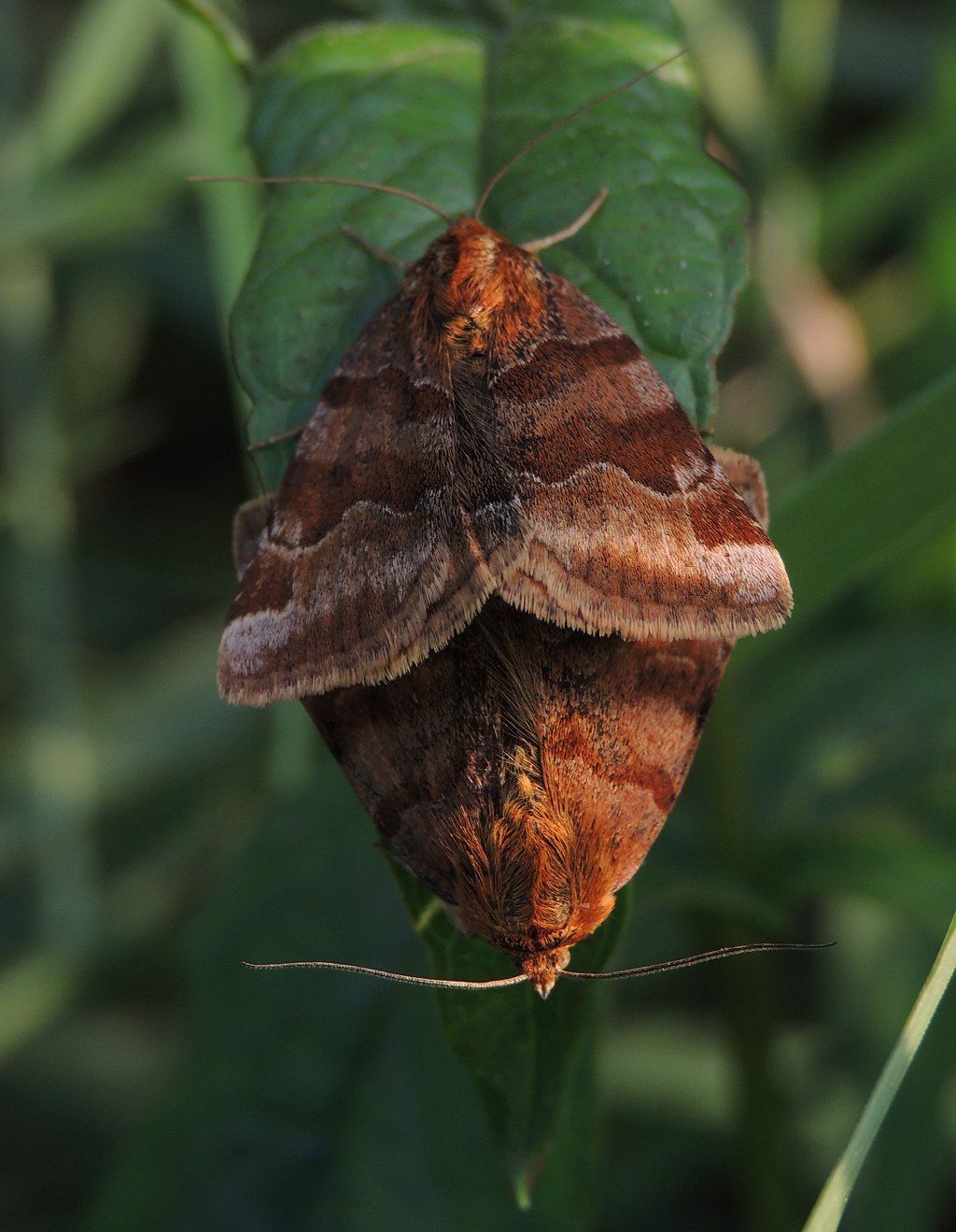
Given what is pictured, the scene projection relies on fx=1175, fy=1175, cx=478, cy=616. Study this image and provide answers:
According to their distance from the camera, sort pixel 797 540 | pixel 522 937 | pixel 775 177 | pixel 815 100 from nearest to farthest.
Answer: pixel 522 937
pixel 797 540
pixel 775 177
pixel 815 100

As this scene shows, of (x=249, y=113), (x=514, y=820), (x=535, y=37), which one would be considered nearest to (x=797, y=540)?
(x=514, y=820)

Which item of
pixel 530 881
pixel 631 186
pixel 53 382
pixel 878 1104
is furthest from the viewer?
pixel 53 382

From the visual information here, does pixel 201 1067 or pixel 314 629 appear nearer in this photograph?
pixel 314 629

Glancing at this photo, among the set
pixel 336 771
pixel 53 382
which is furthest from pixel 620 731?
pixel 53 382

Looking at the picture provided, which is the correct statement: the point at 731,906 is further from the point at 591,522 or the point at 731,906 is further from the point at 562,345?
the point at 562,345

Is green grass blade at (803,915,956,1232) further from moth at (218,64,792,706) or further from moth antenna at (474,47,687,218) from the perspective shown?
moth antenna at (474,47,687,218)

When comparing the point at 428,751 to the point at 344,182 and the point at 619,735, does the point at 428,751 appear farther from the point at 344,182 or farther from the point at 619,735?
the point at 344,182
